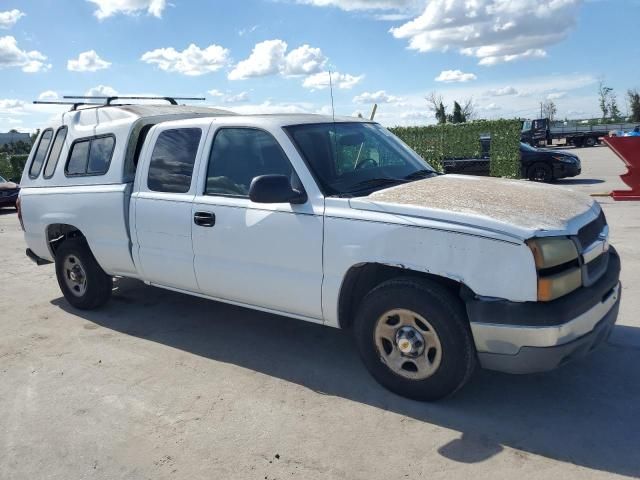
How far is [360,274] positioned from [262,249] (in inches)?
30.7

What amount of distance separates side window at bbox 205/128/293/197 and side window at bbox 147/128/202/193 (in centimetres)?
24

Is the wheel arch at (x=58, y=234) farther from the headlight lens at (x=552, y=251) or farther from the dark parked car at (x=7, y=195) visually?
the dark parked car at (x=7, y=195)

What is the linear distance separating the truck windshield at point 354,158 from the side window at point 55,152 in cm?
310

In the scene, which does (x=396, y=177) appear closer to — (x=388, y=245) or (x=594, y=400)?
(x=388, y=245)

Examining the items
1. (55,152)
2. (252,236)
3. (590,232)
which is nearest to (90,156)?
(55,152)

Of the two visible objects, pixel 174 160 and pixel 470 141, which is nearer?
pixel 174 160

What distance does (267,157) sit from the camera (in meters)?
4.26

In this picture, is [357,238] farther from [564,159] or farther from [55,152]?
[564,159]

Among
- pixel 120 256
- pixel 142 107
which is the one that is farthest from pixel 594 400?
pixel 142 107

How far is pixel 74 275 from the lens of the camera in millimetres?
6043

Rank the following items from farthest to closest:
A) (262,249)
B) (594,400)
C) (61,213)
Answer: (61,213) → (262,249) → (594,400)

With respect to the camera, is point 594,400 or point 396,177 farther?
point 396,177

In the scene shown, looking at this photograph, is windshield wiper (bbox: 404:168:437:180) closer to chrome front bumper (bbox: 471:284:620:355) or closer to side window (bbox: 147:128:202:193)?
chrome front bumper (bbox: 471:284:620:355)

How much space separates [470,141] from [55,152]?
1518cm
